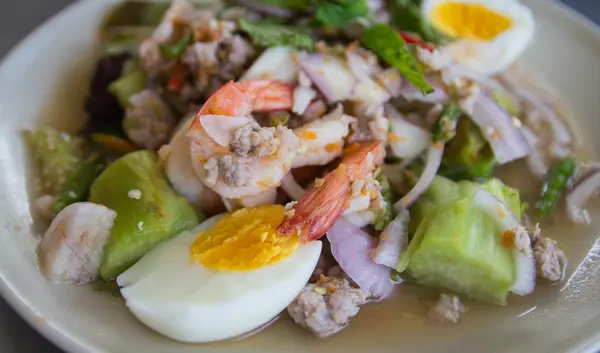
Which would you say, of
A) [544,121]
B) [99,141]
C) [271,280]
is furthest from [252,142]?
[544,121]

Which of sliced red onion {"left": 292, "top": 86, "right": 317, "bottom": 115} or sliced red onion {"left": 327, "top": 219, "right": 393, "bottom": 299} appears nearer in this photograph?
sliced red onion {"left": 327, "top": 219, "right": 393, "bottom": 299}

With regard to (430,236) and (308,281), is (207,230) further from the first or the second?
(430,236)

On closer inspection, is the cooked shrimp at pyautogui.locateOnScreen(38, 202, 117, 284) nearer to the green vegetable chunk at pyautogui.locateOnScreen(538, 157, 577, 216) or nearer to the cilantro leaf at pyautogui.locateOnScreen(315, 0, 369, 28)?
the cilantro leaf at pyautogui.locateOnScreen(315, 0, 369, 28)

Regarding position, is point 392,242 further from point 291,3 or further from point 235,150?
point 291,3

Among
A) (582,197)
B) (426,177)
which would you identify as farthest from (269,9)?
(582,197)

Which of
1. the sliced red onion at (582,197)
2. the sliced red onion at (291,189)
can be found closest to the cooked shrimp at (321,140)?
the sliced red onion at (291,189)

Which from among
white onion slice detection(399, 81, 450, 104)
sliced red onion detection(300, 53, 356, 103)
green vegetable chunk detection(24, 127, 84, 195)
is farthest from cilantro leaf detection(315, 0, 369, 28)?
green vegetable chunk detection(24, 127, 84, 195)
